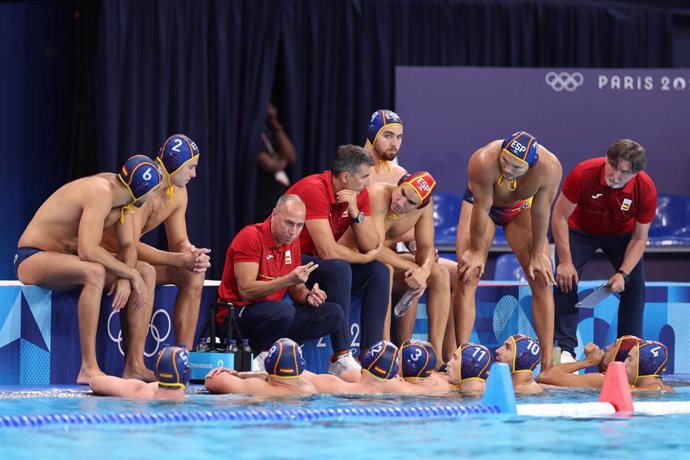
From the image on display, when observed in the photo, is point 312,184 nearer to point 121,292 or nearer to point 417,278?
point 417,278

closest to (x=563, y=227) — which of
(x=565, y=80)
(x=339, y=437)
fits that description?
(x=339, y=437)

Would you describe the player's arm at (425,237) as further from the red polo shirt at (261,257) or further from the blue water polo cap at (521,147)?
the red polo shirt at (261,257)

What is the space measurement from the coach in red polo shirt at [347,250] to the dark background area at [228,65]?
325 cm

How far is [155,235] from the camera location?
10.5 m

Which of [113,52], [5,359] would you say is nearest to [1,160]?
[113,52]

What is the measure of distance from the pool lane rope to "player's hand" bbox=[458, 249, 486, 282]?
1.56 metres

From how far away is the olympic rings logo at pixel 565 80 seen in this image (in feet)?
36.8

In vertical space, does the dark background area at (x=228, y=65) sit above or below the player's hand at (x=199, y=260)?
above

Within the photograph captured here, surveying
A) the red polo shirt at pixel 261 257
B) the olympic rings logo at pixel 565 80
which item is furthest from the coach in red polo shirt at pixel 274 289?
the olympic rings logo at pixel 565 80

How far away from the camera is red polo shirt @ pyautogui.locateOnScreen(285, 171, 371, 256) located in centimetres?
748

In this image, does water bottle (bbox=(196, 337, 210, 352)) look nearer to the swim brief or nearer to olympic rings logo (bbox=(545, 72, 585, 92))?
the swim brief

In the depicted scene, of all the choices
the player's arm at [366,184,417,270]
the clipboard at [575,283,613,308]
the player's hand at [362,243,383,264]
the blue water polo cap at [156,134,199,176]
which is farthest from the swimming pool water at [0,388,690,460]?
the clipboard at [575,283,613,308]

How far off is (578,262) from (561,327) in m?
0.44

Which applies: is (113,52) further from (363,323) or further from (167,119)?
(363,323)
